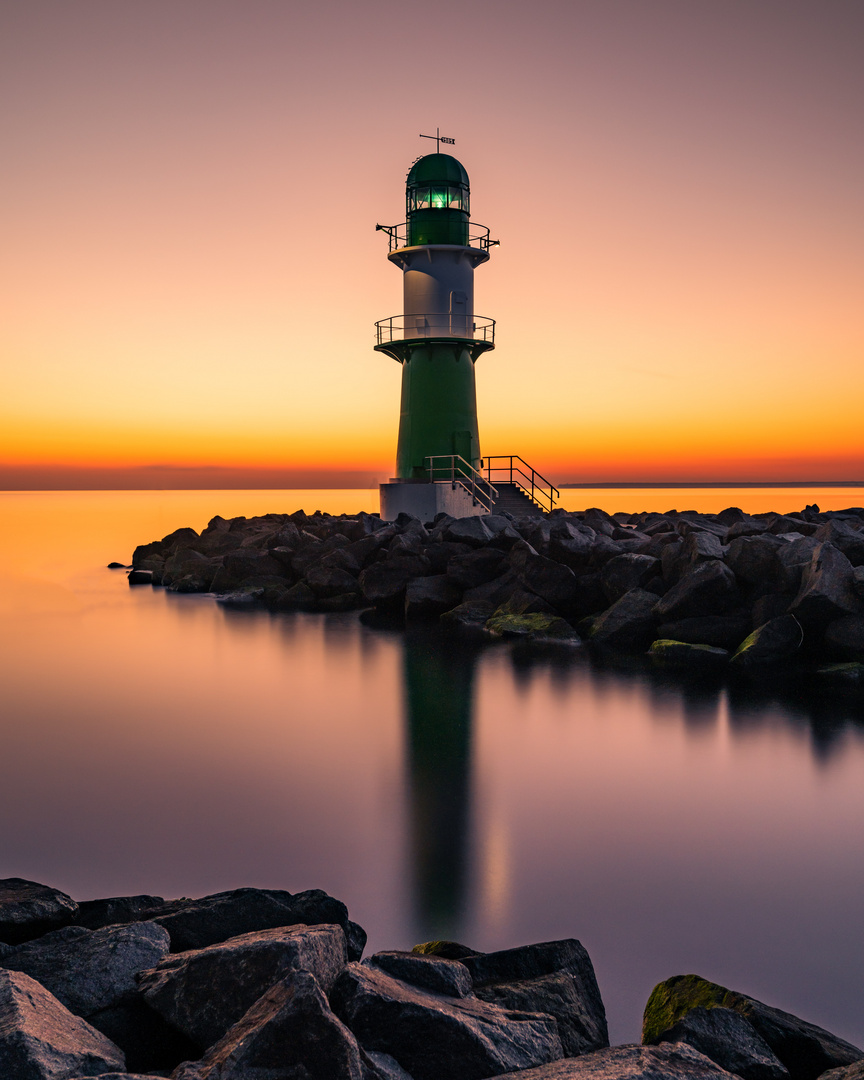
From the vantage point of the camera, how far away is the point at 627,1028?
3.08 meters

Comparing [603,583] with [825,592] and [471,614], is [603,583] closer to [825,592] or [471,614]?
[471,614]

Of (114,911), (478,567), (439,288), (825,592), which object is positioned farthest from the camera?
(439,288)

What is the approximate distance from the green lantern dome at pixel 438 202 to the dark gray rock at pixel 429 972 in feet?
64.9

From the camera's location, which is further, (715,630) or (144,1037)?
(715,630)

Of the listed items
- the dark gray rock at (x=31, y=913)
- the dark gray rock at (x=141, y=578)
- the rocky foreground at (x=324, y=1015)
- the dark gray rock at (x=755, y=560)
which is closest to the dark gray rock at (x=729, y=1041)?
the rocky foreground at (x=324, y=1015)

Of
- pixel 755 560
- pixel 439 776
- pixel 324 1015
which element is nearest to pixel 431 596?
pixel 755 560

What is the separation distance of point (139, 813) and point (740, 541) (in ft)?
24.3

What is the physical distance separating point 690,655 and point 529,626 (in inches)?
95.5

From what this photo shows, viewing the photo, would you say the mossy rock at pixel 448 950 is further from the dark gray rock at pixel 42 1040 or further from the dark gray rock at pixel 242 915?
the dark gray rock at pixel 42 1040

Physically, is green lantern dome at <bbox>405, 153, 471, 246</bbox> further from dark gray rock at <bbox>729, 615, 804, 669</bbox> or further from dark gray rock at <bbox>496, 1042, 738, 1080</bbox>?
dark gray rock at <bbox>496, 1042, 738, 1080</bbox>

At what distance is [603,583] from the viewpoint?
11.6 m

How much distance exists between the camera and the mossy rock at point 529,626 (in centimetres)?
1138

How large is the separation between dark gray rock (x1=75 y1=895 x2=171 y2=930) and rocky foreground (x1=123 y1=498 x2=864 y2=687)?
744cm

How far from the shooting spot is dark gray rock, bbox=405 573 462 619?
1350cm
